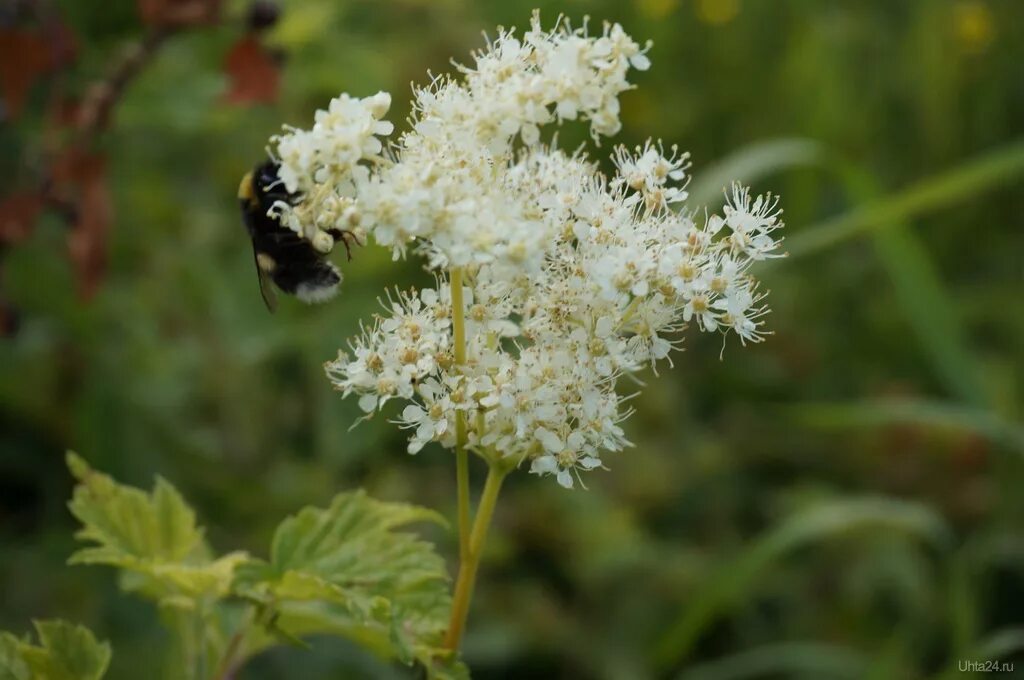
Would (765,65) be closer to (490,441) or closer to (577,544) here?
(577,544)

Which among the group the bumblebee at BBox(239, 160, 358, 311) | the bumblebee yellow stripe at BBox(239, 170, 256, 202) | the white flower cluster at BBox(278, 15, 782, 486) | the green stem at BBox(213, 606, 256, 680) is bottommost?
the green stem at BBox(213, 606, 256, 680)

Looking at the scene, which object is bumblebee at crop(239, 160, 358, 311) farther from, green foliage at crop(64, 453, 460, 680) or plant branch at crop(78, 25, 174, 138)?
plant branch at crop(78, 25, 174, 138)

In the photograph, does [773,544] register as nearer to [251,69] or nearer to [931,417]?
[931,417]

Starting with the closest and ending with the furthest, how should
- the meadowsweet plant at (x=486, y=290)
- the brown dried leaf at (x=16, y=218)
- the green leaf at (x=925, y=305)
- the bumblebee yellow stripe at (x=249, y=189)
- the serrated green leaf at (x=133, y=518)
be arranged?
1. the meadowsweet plant at (x=486, y=290)
2. the serrated green leaf at (x=133, y=518)
3. the bumblebee yellow stripe at (x=249, y=189)
4. the brown dried leaf at (x=16, y=218)
5. the green leaf at (x=925, y=305)

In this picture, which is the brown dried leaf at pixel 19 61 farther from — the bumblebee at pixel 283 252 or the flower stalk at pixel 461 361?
the flower stalk at pixel 461 361

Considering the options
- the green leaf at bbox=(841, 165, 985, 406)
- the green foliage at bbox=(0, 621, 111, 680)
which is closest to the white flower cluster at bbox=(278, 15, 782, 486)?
the green foliage at bbox=(0, 621, 111, 680)

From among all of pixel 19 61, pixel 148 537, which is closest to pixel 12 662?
pixel 148 537

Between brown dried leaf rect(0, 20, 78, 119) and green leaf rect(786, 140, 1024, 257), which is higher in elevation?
green leaf rect(786, 140, 1024, 257)

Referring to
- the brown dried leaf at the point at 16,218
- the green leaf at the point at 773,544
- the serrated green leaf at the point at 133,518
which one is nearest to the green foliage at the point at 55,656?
the serrated green leaf at the point at 133,518
